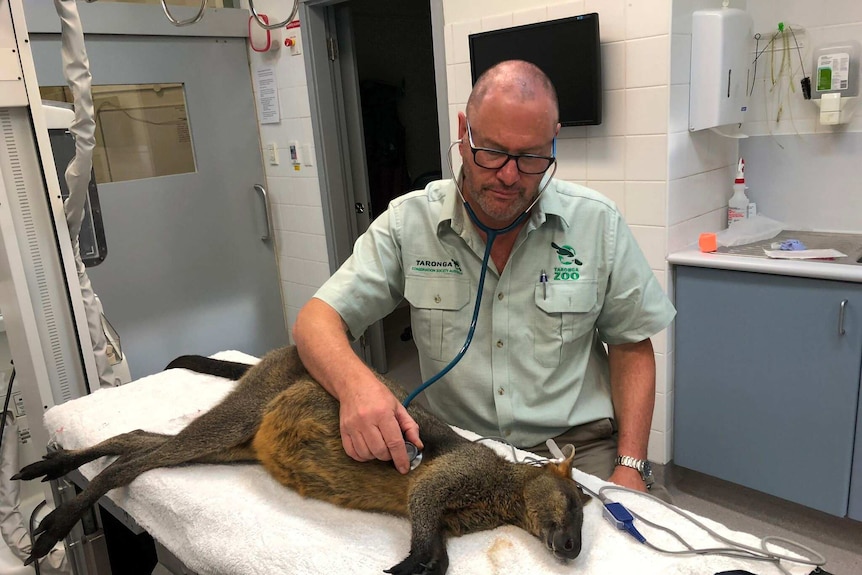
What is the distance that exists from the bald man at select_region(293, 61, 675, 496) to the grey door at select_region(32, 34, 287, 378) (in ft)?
8.24

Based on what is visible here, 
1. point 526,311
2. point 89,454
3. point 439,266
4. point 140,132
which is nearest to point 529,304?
point 526,311

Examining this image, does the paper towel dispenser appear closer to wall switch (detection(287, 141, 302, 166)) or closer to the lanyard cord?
the lanyard cord

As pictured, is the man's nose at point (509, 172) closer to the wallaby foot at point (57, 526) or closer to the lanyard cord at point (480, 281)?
the lanyard cord at point (480, 281)

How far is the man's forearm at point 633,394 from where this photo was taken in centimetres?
166

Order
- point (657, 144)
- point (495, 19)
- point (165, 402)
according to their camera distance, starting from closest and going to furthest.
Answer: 1. point (165, 402)
2. point (657, 144)
3. point (495, 19)

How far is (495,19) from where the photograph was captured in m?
2.94

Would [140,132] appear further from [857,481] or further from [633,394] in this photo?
[857,481]

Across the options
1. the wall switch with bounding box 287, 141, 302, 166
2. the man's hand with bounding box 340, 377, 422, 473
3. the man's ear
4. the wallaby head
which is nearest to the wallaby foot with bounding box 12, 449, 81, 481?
the man's hand with bounding box 340, 377, 422, 473

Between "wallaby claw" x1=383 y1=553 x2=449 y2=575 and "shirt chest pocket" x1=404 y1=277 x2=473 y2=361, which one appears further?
"shirt chest pocket" x1=404 y1=277 x2=473 y2=361

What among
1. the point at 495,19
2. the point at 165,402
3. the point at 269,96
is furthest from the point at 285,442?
the point at 269,96

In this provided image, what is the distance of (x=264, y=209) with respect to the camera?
171 inches

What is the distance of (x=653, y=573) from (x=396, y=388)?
0.75 meters

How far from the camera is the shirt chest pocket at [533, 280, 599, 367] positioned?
163 cm

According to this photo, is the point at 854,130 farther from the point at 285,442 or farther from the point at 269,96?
the point at 269,96
